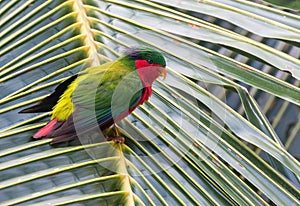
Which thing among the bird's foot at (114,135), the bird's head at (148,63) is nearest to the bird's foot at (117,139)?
the bird's foot at (114,135)

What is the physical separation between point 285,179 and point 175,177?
0.75 ft

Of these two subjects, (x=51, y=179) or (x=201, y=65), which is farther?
(x=201, y=65)

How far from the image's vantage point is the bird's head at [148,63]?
1.33 m

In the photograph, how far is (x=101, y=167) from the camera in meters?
1.23

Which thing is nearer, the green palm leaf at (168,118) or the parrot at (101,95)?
the green palm leaf at (168,118)

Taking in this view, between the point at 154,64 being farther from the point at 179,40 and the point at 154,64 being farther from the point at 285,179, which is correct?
the point at 285,179

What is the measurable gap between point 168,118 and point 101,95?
156mm

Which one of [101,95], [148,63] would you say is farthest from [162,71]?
[101,95]

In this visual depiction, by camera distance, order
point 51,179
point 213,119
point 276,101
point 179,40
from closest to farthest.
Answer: point 51,179, point 213,119, point 179,40, point 276,101

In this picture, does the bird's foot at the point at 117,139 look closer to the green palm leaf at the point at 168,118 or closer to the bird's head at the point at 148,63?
the green palm leaf at the point at 168,118

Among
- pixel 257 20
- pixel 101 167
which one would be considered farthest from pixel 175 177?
pixel 257 20

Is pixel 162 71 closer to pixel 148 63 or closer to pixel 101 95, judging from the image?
pixel 148 63

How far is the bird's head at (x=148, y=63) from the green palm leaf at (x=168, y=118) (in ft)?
0.12

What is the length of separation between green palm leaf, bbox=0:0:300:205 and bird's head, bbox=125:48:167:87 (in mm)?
37
